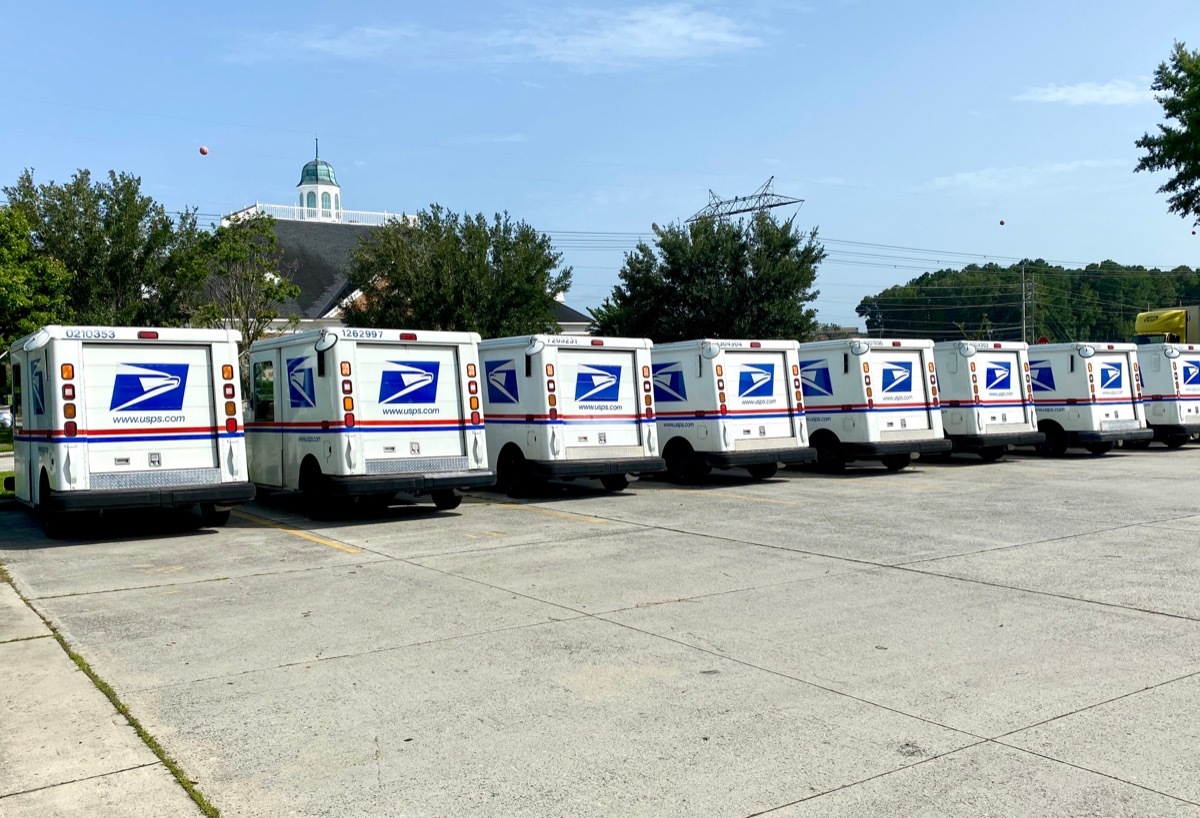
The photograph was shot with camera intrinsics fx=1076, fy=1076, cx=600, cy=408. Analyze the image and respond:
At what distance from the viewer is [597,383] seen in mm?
17141

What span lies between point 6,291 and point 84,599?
22.5 metres

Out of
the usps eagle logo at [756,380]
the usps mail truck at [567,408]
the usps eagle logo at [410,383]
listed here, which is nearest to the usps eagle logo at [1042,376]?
the usps eagle logo at [756,380]

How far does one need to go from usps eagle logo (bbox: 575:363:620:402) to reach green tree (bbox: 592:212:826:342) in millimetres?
16978

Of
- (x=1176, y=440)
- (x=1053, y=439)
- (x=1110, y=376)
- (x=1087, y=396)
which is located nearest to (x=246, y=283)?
(x=1053, y=439)

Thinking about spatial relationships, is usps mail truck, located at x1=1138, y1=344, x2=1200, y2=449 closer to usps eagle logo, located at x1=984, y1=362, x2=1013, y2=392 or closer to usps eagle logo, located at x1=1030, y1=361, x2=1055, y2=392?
usps eagle logo, located at x1=1030, y1=361, x2=1055, y2=392

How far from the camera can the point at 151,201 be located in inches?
1261

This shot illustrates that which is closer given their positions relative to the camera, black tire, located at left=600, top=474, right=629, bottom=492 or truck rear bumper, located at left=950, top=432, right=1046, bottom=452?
black tire, located at left=600, top=474, right=629, bottom=492

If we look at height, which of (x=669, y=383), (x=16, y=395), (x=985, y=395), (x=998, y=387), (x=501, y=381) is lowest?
(x=985, y=395)

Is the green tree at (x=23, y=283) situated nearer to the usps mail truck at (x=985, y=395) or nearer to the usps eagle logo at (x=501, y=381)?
the usps eagle logo at (x=501, y=381)

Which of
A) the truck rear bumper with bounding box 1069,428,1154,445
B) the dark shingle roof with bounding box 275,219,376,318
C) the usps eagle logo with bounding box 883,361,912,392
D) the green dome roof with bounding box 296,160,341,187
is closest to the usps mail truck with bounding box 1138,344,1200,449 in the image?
the truck rear bumper with bounding box 1069,428,1154,445

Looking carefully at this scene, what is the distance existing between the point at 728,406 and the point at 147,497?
9.65 meters

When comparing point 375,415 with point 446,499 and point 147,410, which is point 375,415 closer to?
point 446,499

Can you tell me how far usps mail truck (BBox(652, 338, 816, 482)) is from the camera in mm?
18562

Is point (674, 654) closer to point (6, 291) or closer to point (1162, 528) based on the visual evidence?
point (1162, 528)
